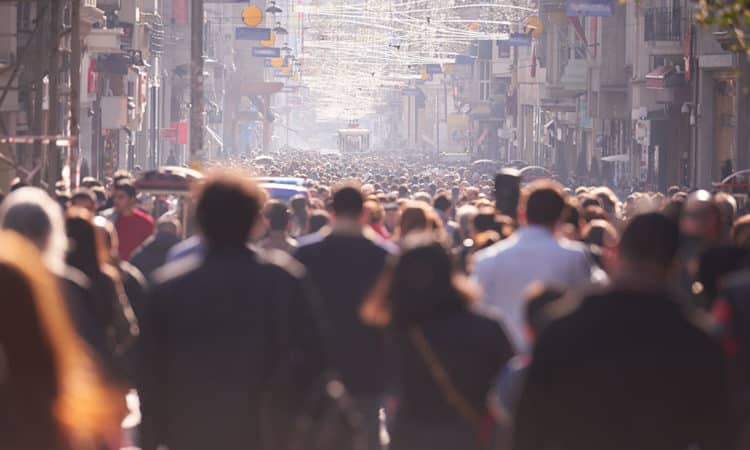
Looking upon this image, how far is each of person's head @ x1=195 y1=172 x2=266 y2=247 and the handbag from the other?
1079 mm

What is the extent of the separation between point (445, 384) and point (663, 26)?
4515cm

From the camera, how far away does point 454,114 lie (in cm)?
13650

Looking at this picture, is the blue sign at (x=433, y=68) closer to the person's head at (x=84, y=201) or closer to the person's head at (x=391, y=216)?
the person's head at (x=391, y=216)

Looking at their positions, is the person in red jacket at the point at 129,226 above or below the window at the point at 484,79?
below

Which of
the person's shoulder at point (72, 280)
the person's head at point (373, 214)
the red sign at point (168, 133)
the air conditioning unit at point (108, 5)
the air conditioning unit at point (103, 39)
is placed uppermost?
the air conditioning unit at point (108, 5)

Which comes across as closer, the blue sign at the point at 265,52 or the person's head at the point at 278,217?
the person's head at the point at 278,217

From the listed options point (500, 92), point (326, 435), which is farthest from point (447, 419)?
point (500, 92)

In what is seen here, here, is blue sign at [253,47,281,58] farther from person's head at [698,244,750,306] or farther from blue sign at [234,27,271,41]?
person's head at [698,244,750,306]

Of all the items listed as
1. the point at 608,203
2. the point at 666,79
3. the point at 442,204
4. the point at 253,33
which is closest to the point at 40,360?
the point at 608,203

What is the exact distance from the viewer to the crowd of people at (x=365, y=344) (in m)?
4.11

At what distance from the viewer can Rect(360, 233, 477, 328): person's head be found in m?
6.95

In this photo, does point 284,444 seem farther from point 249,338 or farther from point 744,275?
point 744,275

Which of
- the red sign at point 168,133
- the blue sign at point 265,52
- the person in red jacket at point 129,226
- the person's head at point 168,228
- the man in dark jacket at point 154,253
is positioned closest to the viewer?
the man in dark jacket at point 154,253

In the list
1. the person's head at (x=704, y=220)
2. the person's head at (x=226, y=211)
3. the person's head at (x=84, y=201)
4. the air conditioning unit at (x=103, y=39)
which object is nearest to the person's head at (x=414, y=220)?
the person's head at (x=704, y=220)
